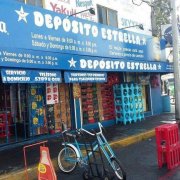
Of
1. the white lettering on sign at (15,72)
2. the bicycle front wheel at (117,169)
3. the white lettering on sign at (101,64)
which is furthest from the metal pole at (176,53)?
the bicycle front wheel at (117,169)

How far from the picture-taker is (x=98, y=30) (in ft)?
41.1

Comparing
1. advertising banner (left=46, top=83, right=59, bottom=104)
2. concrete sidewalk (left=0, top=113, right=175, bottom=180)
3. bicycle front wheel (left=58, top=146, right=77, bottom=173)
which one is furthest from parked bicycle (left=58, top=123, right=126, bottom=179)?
advertising banner (left=46, top=83, right=59, bottom=104)

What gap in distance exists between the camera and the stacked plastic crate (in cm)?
1402

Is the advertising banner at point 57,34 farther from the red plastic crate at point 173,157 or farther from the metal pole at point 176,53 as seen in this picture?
the red plastic crate at point 173,157

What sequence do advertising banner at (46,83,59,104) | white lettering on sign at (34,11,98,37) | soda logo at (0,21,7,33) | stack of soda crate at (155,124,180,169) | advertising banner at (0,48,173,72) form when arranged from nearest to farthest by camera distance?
stack of soda crate at (155,124,180,169) → soda logo at (0,21,7,33) → advertising banner at (0,48,173,72) → white lettering on sign at (34,11,98,37) → advertising banner at (46,83,59,104)

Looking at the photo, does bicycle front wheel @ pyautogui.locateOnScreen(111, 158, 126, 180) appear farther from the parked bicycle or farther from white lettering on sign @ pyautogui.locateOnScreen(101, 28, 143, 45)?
white lettering on sign @ pyautogui.locateOnScreen(101, 28, 143, 45)

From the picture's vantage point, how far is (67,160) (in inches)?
313

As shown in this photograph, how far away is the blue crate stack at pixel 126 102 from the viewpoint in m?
15.2


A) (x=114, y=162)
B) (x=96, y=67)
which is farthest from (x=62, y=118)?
(x=114, y=162)

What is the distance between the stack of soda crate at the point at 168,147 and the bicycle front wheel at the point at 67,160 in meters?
2.02

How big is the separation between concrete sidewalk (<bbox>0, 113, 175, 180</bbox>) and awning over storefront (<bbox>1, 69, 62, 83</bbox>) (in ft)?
6.78

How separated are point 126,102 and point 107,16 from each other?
396 centimetres

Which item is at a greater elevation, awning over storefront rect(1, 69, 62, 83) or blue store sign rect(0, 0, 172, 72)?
blue store sign rect(0, 0, 172, 72)

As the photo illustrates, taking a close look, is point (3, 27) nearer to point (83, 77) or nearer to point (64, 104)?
point (83, 77)
